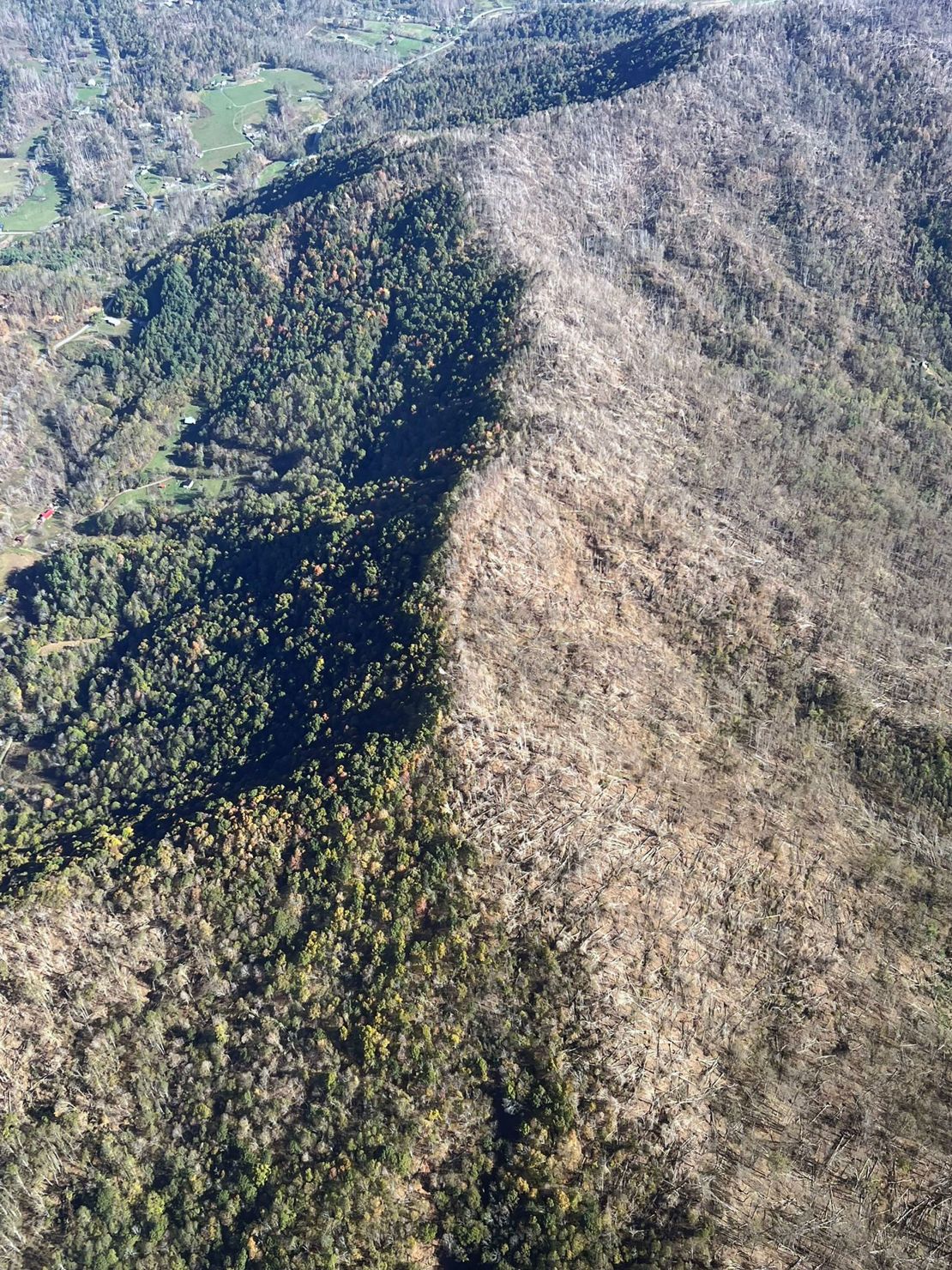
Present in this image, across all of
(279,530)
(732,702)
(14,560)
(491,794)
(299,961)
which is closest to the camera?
(299,961)

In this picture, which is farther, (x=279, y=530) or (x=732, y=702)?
(x=279, y=530)

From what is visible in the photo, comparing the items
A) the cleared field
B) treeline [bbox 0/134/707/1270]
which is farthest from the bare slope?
the cleared field

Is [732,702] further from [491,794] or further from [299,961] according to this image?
[299,961]

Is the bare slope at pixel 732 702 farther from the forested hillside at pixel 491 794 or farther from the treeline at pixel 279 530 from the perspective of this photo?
the treeline at pixel 279 530

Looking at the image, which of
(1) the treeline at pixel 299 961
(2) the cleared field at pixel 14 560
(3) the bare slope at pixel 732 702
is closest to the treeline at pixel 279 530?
(1) the treeline at pixel 299 961

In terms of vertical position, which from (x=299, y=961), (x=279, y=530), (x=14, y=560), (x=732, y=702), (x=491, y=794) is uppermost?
(x=279, y=530)

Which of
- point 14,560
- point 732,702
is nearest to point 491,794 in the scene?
point 732,702

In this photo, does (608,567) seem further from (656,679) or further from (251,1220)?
(251,1220)

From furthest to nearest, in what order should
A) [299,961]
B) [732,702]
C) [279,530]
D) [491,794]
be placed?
[279,530] → [732,702] → [491,794] → [299,961]
